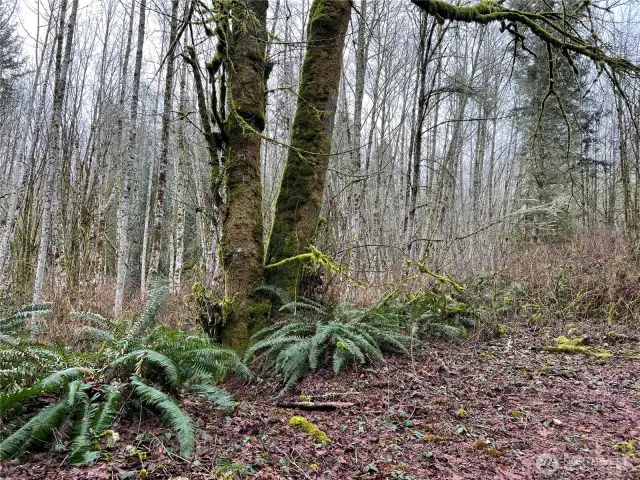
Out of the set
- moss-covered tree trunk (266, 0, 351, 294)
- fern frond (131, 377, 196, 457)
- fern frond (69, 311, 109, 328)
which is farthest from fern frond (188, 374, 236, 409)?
moss-covered tree trunk (266, 0, 351, 294)

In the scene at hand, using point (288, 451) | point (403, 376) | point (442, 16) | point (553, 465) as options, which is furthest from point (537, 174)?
point (288, 451)

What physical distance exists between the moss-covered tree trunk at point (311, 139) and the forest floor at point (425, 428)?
1648mm

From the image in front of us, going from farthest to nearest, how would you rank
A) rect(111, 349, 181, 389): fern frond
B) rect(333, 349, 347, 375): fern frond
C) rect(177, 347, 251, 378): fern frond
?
rect(333, 349, 347, 375): fern frond → rect(177, 347, 251, 378): fern frond → rect(111, 349, 181, 389): fern frond

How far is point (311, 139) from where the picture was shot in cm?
482

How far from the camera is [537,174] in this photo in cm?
1148

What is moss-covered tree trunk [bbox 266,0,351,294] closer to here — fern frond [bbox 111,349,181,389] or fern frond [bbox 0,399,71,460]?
fern frond [bbox 111,349,181,389]

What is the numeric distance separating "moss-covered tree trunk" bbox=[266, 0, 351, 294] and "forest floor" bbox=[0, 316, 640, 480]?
5.41 ft

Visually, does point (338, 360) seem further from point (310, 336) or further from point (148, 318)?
point (148, 318)

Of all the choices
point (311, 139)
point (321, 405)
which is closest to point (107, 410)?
point (321, 405)

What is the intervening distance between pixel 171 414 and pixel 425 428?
173 centimetres

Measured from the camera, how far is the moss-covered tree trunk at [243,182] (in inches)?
171

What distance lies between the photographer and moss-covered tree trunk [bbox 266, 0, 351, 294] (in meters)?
4.74

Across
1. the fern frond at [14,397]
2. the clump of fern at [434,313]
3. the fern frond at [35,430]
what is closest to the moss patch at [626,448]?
the clump of fern at [434,313]

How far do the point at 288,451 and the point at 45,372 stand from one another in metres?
1.57
